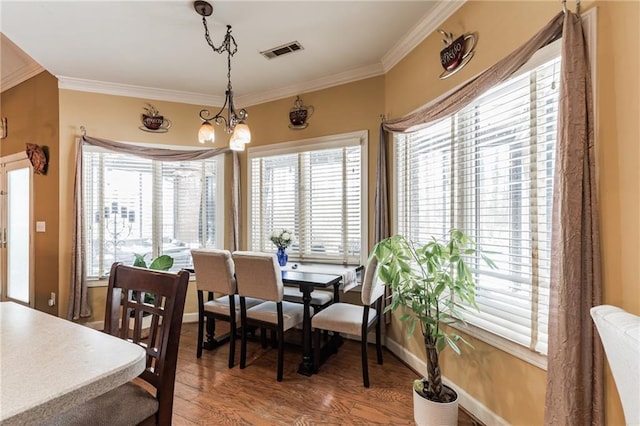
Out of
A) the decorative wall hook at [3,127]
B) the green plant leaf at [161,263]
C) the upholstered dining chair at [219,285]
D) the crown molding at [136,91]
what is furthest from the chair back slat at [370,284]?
the decorative wall hook at [3,127]

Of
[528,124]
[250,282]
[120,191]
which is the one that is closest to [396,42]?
[528,124]

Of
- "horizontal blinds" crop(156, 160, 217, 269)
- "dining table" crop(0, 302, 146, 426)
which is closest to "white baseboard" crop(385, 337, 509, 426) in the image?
"dining table" crop(0, 302, 146, 426)

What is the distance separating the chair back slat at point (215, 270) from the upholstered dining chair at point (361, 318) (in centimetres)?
83

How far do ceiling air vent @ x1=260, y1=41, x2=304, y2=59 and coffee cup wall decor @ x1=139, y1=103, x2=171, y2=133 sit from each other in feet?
5.60

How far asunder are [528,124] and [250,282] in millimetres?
2238

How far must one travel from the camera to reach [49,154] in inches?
135

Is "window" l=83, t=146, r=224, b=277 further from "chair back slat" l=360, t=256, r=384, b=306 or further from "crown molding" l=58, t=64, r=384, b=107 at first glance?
"chair back slat" l=360, t=256, r=384, b=306

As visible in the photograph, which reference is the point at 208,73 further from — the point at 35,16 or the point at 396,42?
the point at 396,42

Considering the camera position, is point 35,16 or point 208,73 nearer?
point 35,16

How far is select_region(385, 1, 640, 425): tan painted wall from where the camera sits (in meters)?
1.21

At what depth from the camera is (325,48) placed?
2750mm

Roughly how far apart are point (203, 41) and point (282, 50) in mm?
696

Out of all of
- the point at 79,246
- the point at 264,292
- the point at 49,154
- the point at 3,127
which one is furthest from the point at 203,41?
the point at 3,127

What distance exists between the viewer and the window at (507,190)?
1572 mm
